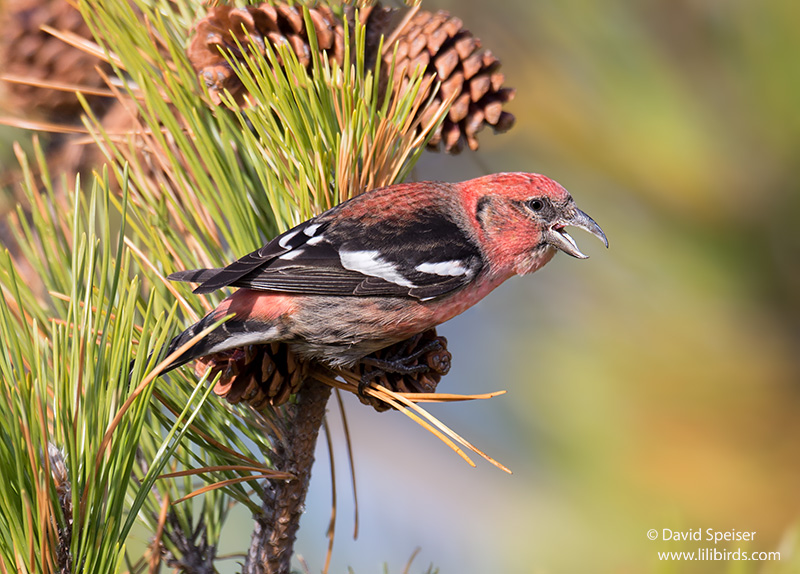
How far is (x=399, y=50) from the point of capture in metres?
1.41

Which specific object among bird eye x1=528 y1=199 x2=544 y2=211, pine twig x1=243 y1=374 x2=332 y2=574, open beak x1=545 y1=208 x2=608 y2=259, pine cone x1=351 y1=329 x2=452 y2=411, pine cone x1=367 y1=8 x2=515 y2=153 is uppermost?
pine cone x1=367 y1=8 x2=515 y2=153

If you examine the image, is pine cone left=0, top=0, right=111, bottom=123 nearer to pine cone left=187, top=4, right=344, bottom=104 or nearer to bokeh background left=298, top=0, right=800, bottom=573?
pine cone left=187, top=4, right=344, bottom=104

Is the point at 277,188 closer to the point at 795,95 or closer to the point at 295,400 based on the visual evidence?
the point at 295,400

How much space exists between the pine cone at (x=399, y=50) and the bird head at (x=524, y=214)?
0.86ft

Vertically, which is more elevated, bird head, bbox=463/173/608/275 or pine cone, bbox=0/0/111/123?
pine cone, bbox=0/0/111/123

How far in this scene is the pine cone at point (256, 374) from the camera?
112 cm

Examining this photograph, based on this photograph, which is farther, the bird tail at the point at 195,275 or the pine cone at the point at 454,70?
the pine cone at the point at 454,70

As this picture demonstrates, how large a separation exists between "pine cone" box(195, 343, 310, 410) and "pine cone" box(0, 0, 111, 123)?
91 centimetres

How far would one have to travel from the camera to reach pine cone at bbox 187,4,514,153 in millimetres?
1273

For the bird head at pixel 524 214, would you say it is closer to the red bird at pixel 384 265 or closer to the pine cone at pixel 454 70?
the red bird at pixel 384 265

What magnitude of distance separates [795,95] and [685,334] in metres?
0.72

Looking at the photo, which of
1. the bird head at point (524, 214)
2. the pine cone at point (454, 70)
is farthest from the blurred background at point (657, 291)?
the pine cone at point (454, 70)

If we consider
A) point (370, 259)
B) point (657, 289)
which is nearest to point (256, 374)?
point (370, 259)

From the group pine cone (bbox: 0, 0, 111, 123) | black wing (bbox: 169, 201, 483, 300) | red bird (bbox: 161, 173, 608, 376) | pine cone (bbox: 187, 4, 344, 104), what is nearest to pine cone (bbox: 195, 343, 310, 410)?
red bird (bbox: 161, 173, 608, 376)
